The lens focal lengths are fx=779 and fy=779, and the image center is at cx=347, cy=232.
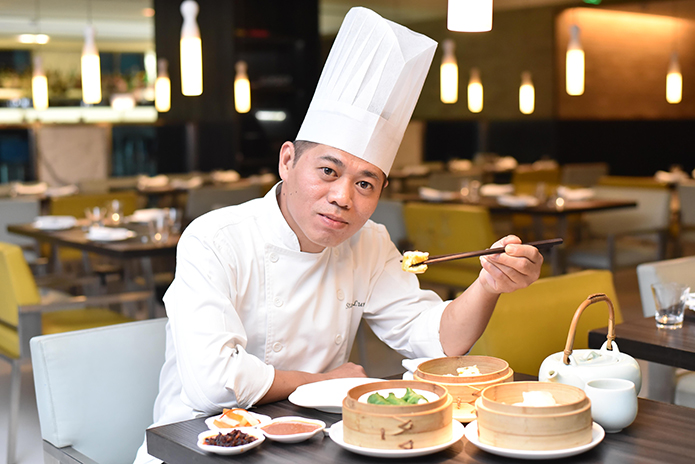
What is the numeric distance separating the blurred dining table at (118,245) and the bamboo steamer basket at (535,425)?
8.42ft

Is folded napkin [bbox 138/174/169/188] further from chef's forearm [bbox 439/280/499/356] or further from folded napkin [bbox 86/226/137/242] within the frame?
chef's forearm [bbox 439/280/499/356]

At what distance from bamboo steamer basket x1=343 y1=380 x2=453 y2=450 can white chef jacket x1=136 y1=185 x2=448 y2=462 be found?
0.33 meters

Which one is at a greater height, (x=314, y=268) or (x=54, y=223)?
(x=314, y=268)

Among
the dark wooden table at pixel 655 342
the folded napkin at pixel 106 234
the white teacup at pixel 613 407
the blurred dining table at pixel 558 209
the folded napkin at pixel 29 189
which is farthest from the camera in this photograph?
the folded napkin at pixel 29 189

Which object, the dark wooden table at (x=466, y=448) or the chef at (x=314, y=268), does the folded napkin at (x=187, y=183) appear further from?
the dark wooden table at (x=466, y=448)

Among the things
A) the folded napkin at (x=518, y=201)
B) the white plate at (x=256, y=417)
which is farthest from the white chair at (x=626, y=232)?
the white plate at (x=256, y=417)

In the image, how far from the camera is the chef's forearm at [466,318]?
1.49 metres

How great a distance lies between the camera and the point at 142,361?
1.69 meters

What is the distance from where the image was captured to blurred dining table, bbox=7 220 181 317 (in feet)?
11.1

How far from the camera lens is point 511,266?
4.40ft

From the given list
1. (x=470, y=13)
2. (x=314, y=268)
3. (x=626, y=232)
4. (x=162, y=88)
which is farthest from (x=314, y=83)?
(x=470, y=13)

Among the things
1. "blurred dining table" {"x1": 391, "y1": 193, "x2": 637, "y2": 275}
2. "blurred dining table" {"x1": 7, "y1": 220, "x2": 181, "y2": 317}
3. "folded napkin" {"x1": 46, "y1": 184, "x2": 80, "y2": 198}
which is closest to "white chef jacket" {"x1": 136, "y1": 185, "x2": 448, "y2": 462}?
"blurred dining table" {"x1": 7, "y1": 220, "x2": 181, "y2": 317}

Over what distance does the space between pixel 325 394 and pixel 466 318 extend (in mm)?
356

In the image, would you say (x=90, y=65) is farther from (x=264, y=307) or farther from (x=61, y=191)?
(x=264, y=307)
